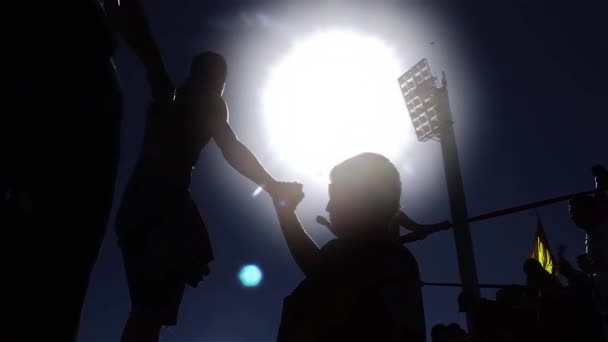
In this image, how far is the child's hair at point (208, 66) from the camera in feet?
9.15

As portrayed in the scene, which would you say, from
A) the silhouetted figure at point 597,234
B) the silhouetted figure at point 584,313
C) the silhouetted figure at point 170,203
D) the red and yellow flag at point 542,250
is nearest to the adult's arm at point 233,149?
the silhouetted figure at point 170,203

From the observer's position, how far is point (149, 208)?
2.24 metres

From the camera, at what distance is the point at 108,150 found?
1.19 metres

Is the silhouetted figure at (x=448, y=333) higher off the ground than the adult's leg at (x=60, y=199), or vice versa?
the silhouetted figure at (x=448, y=333)

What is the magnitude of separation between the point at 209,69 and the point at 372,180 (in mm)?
1457

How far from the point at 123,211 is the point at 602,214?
186 inches

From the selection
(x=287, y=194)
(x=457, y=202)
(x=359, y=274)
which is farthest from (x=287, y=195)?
(x=457, y=202)

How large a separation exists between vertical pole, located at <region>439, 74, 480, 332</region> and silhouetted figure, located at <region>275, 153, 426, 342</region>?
37.6ft

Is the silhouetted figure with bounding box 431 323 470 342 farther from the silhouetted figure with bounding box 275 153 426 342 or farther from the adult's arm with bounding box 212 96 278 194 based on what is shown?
the silhouetted figure with bounding box 275 153 426 342

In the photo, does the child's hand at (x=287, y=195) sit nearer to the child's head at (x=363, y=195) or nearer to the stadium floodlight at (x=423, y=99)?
the child's head at (x=363, y=195)

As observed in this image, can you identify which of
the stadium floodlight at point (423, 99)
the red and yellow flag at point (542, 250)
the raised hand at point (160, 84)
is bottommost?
the raised hand at point (160, 84)

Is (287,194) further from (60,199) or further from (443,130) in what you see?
(443,130)

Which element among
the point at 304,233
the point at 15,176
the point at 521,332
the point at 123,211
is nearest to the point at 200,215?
the point at 123,211

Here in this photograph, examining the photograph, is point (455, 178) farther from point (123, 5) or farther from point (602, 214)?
point (123, 5)
